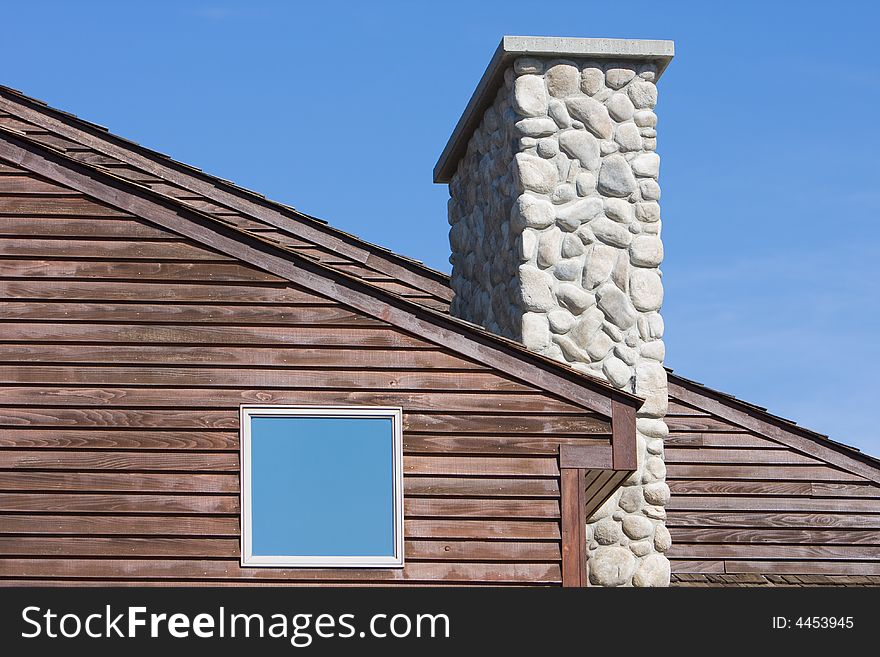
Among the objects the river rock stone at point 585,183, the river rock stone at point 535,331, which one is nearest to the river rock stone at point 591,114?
the river rock stone at point 585,183

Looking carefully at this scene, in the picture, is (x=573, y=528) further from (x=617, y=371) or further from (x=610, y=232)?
(x=610, y=232)

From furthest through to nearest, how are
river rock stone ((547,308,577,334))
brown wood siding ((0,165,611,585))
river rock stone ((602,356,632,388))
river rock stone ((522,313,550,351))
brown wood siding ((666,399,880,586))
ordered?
1. brown wood siding ((666,399,880,586))
2. river rock stone ((602,356,632,388))
3. river rock stone ((547,308,577,334))
4. river rock stone ((522,313,550,351))
5. brown wood siding ((0,165,611,585))

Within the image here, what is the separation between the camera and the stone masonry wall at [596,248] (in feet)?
39.5

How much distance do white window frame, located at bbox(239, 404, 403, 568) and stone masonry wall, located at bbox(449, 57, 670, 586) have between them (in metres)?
2.01

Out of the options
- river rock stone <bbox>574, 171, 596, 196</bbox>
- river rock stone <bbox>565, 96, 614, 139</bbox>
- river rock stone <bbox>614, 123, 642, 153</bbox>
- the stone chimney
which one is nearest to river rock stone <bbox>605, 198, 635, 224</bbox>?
the stone chimney

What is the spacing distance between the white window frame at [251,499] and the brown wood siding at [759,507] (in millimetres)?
5017

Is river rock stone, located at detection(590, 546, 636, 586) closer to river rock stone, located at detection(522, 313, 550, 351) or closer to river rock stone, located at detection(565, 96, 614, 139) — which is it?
river rock stone, located at detection(522, 313, 550, 351)

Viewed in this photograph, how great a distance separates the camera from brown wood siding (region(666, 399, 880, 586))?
14562mm

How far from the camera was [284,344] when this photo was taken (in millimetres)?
10391

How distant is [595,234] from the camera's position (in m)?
12.3

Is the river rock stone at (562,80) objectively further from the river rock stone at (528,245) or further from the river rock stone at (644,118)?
the river rock stone at (528,245)

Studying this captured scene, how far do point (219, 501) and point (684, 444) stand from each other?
6083 millimetres
